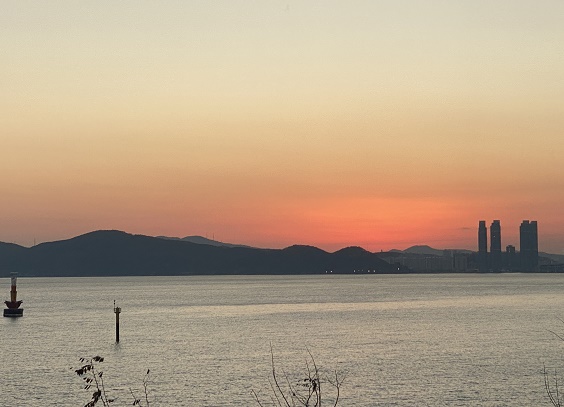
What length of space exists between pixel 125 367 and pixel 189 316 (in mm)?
70446

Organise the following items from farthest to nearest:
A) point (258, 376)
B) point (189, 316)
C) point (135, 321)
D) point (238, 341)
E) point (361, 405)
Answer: point (189, 316), point (135, 321), point (238, 341), point (258, 376), point (361, 405)

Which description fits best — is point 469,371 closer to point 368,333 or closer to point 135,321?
point 368,333

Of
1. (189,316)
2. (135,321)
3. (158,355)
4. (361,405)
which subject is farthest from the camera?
(189,316)

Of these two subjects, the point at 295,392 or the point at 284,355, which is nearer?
the point at 295,392

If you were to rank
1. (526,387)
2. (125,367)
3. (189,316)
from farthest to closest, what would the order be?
(189,316), (125,367), (526,387)

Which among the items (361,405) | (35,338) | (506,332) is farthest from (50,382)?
(506,332)

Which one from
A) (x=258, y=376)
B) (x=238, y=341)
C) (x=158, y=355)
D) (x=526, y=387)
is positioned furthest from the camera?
(x=238, y=341)

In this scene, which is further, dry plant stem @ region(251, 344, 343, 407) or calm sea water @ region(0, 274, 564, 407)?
calm sea water @ region(0, 274, 564, 407)

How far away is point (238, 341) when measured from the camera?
95938mm

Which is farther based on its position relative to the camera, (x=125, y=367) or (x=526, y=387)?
(x=125, y=367)

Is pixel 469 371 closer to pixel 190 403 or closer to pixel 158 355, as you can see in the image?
pixel 190 403

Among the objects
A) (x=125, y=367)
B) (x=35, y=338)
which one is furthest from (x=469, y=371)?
(x=35, y=338)

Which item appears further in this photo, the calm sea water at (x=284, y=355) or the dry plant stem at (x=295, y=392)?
the calm sea water at (x=284, y=355)

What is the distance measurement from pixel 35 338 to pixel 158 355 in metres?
27.6
